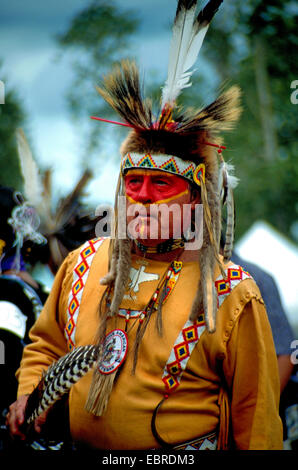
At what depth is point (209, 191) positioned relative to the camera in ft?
8.70

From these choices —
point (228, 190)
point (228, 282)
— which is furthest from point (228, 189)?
point (228, 282)

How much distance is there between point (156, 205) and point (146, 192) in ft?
0.24

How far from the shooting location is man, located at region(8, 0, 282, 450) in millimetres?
2400

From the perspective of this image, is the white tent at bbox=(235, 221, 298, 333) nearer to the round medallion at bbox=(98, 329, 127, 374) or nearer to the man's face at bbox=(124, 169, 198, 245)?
the man's face at bbox=(124, 169, 198, 245)

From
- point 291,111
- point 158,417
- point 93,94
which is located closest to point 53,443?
point 158,417

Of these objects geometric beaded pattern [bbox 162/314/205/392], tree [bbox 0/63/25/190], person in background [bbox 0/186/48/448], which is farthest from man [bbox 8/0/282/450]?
tree [bbox 0/63/25/190]

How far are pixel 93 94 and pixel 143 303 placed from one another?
1130 centimetres

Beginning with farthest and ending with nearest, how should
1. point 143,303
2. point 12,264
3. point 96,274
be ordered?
1. point 12,264
2. point 96,274
3. point 143,303

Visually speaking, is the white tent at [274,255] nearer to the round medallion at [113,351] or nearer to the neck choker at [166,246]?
the neck choker at [166,246]

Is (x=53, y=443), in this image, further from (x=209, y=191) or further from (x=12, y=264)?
(x=209, y=191)

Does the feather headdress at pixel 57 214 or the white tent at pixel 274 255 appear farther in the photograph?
the white tent at pixel 274 255

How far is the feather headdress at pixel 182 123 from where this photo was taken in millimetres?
2531

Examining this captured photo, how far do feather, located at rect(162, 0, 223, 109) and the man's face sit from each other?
13.1 inches

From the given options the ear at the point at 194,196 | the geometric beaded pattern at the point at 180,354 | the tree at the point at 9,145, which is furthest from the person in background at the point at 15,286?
the tree at the point at 9,145
